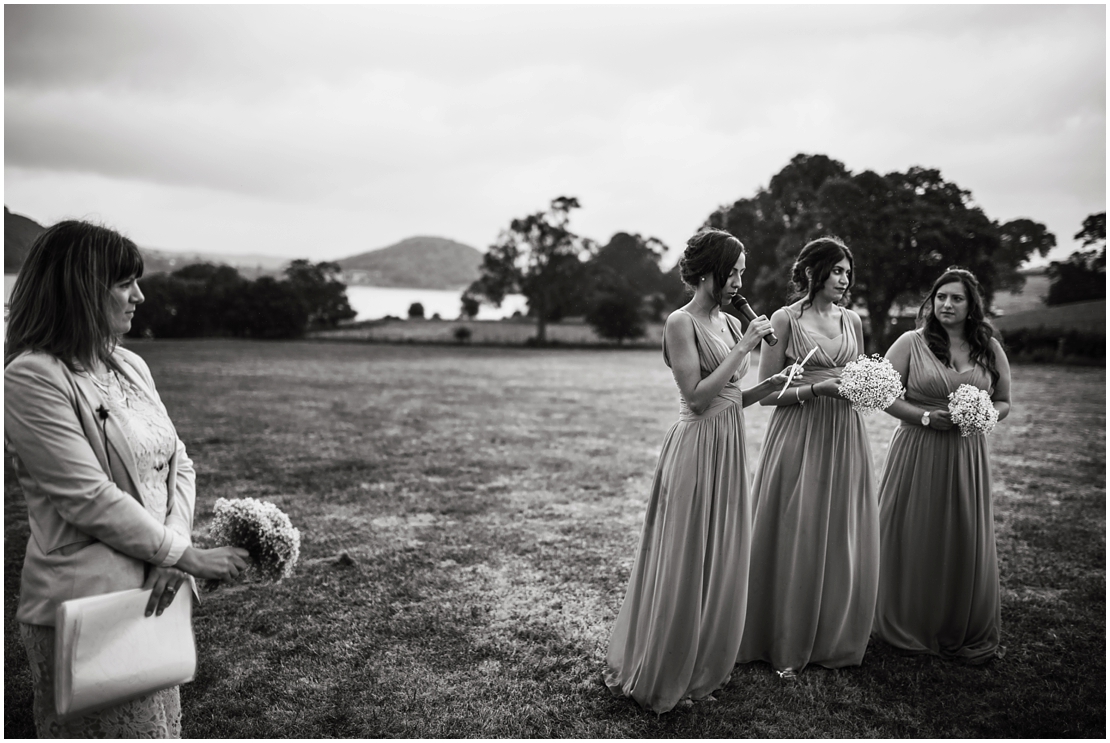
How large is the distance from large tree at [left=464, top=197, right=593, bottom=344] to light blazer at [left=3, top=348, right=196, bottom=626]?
6138 centimetres

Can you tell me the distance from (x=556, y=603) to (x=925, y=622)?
2797mm

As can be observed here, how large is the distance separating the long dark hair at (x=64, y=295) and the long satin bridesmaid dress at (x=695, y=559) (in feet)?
9.29

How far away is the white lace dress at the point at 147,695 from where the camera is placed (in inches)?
95.3

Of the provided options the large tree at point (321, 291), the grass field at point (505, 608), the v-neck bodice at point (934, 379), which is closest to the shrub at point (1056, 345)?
the grass field at point (505, 608)

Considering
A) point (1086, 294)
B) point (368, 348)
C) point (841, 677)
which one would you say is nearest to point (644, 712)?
point (841, 677)

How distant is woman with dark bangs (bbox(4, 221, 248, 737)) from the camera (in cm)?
229

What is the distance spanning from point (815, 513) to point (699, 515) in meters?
1.08

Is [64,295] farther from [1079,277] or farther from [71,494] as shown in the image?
[1079,277]

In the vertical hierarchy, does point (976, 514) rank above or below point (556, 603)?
above

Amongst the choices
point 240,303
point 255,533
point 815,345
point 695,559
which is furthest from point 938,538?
point 240,303

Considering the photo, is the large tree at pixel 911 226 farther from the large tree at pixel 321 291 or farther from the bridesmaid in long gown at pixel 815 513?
the large tree at pixel 321 291

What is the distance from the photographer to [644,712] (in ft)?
13.1

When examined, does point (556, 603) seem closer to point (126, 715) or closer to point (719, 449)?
point (719, 449)

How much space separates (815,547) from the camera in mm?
4547
